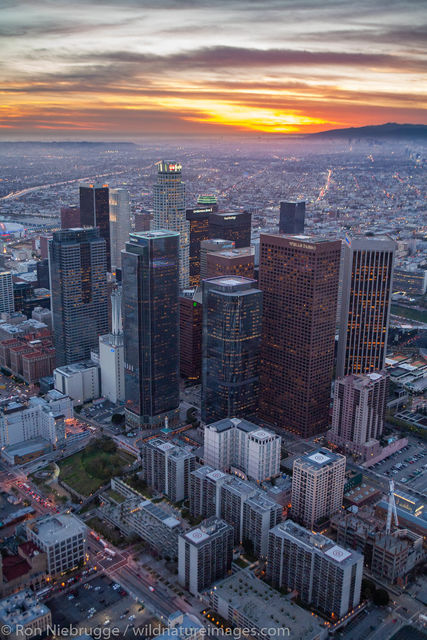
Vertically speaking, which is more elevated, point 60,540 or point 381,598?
point 60,540

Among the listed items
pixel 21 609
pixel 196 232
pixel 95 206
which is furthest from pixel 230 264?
pixel 21 609

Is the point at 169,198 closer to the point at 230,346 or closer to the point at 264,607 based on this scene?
the point at 230,346

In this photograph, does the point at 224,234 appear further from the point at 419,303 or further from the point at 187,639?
the point at 187,639

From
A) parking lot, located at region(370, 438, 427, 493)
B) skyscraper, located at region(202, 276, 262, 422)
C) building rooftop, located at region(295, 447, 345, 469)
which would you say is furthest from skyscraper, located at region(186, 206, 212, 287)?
building rooftop, located at region(295, 447, 345, 469)

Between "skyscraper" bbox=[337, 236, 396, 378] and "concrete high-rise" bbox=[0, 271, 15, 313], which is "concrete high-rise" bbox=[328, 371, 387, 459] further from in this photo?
"concrete high-rise" bbox=[0, 271, 15, 313]

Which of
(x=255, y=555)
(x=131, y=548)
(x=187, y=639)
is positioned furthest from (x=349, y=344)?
(x=187, y=639)

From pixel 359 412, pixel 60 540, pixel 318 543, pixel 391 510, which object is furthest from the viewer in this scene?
pixel 359 412
